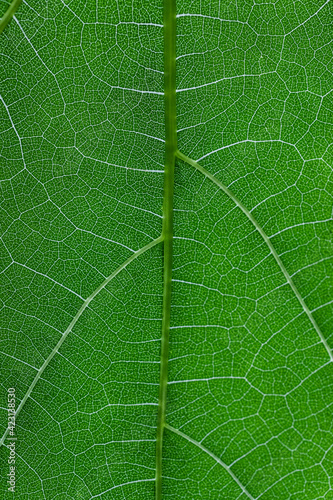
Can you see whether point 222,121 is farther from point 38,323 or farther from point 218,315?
point 38,323

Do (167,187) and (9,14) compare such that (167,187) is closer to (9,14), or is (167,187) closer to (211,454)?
(9,14)

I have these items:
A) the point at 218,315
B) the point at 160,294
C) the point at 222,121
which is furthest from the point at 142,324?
the point at 222,121

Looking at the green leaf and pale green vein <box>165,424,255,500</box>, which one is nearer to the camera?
the green leaf

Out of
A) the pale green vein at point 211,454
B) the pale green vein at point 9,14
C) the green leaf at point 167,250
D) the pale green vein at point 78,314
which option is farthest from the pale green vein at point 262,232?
the pale green vein at point 9,14

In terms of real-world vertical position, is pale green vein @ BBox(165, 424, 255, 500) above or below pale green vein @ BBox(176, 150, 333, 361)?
below

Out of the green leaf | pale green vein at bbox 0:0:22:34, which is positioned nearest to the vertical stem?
the green leaf

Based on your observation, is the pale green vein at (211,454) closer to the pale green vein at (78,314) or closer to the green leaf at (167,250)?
the green leaf at (167,250)

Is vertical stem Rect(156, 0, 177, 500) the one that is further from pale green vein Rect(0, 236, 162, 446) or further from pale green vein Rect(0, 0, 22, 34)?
pale green vein Rect(0, 0, 22, 34)
